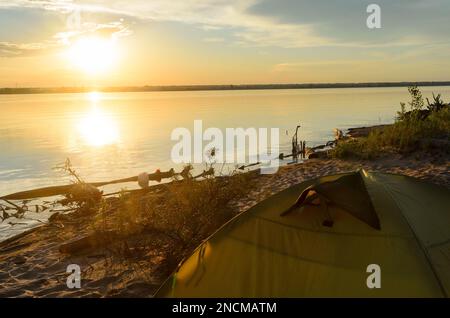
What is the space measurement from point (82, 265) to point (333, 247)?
5.92 meters

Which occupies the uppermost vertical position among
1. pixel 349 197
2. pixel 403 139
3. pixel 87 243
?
pixel 403 139

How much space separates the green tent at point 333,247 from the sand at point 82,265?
2398mm

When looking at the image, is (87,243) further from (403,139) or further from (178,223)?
(403,139)

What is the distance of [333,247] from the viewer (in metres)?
4.71

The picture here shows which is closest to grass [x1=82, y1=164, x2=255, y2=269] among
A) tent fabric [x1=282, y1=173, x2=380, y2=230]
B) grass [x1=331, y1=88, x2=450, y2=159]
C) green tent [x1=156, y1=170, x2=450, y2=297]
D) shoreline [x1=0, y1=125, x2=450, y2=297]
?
shoreline [x1=0, y1=125, x2=450, y2=297]

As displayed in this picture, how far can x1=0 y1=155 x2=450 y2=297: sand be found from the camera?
7324 mm

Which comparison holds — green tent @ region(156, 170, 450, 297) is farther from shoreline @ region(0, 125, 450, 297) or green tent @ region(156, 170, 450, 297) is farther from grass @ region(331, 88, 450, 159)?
grass @ region(331, 88, 450, 159)

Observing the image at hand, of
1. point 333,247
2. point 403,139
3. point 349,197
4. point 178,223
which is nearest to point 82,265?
point 178,223

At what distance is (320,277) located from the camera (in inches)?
179

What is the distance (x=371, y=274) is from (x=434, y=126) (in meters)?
14.9

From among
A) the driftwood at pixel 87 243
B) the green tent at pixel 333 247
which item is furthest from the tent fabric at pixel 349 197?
the driftwood at pixel 87 243

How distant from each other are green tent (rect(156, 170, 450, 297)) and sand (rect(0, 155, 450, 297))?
2398mm
